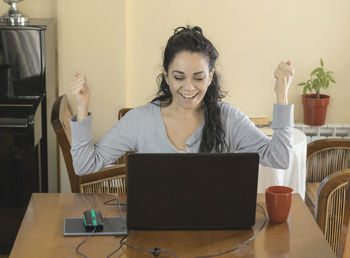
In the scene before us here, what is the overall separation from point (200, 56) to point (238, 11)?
164 cm

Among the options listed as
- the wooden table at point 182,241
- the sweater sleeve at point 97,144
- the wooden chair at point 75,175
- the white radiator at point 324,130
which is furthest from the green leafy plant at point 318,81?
the wooden table at point 182,241

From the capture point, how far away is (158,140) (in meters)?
2.41

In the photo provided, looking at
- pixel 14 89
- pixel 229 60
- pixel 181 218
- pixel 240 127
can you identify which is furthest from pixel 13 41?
pixel 181 218

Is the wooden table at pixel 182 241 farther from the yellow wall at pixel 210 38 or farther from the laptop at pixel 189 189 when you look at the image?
the yellow wall at pixel 210 38

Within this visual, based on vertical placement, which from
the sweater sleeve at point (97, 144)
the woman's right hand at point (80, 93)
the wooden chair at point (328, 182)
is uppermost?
the woman's right hand at point (80, 93)

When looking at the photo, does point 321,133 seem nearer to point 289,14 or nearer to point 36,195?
point 289,14

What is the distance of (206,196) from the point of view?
1.92 m

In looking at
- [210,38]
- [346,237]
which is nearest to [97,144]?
[346,237]

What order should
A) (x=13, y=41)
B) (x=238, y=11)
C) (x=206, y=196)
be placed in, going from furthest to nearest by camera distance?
(x=238, y=11) → (x=13, y=41) → (x=206, y=196)

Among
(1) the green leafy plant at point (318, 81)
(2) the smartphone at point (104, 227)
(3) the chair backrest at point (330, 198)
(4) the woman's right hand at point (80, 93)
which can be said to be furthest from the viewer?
(1) the green leafy plant at point (318, 81)

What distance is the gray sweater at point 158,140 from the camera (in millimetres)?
2303

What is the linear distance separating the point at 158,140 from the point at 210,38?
1.64m

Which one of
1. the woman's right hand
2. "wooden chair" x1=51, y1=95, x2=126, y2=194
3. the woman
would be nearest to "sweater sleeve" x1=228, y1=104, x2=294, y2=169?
the woman

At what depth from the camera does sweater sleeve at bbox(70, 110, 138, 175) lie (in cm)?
225
